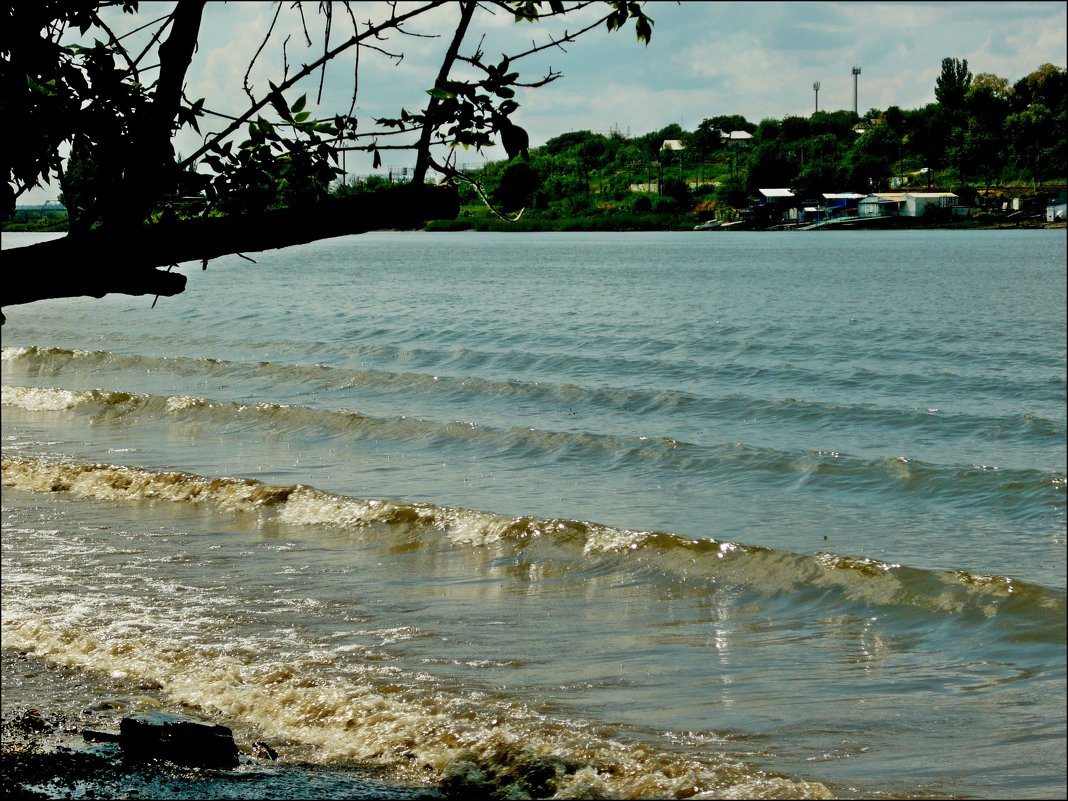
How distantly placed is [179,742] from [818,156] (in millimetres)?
145800

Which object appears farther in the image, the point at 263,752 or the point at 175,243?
the point at 263,752

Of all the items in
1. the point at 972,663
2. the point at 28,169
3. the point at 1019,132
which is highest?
the point at 1019,132

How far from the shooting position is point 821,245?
99500 mm

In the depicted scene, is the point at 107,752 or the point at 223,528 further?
the point at 223,528

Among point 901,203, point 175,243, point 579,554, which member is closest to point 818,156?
point 901,203

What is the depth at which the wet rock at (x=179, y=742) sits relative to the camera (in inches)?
232

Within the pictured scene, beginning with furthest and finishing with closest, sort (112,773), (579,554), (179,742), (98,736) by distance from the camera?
(579,554), (98,736), (179,742), (112,773)

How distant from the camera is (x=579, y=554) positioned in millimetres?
10641

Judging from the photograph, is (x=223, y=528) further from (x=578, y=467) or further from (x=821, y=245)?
(x=821, y=245)

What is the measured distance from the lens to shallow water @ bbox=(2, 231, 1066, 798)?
6.71 m

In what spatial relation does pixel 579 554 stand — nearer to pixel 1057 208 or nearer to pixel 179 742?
pixel 179 742

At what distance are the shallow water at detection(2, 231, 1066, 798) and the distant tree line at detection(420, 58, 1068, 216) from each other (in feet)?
286

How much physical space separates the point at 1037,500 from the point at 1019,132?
10037cm

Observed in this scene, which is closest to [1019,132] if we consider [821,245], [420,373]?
[821,245]
